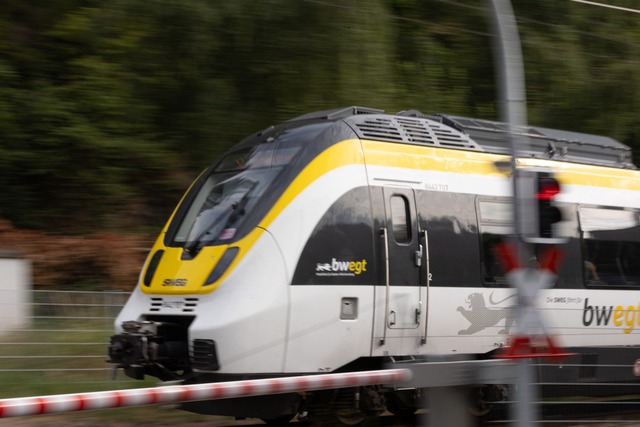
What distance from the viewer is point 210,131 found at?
1638 centimetres

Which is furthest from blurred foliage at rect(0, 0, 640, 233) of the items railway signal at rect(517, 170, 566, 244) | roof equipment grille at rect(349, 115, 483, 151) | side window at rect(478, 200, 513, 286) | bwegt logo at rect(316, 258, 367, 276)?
railway signal at rect(517, 170, 566, 244)

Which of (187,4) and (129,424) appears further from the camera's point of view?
(187,4)

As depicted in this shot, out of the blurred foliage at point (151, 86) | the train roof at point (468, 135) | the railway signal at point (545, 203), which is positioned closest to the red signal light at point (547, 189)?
the railway signal at point (545, 203)

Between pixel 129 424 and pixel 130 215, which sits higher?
pixel 130 215

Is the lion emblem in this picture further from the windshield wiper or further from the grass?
the grass

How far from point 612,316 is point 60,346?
23.4ft

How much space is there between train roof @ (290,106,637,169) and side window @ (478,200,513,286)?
71cm

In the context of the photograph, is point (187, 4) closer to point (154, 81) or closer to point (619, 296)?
point (154, 81)

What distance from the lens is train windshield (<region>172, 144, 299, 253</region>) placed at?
31.8ft

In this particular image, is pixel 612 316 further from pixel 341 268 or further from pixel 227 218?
pixel 227 218

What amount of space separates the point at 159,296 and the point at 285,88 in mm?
7098

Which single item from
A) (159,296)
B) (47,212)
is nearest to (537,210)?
(159,296)

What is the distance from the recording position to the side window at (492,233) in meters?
10.7

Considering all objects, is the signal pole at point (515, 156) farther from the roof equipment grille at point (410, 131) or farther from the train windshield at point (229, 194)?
A: the train windshield at point (229, 194)
